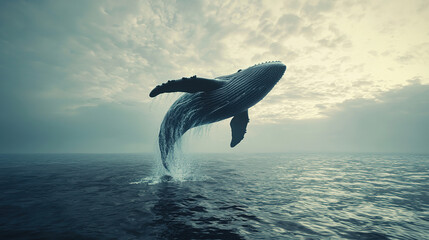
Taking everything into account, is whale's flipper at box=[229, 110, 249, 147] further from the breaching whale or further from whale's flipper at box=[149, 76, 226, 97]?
whale's flipper at box=[149, 76, 226, 97]

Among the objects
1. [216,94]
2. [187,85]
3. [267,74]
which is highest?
[267,74]

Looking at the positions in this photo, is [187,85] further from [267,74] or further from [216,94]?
[267,74]

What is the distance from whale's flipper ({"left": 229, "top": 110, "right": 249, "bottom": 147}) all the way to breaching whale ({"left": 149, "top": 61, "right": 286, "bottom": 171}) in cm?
228

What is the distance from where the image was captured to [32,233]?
5012 mm

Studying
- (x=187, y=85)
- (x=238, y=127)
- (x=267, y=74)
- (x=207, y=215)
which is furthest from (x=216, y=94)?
(x=207, y=215)

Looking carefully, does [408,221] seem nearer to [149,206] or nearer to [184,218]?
[184,218]

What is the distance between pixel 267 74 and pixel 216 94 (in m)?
2.33

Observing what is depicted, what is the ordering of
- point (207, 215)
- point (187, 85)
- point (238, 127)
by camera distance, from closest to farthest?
point (207, 215) → point (187, 85) → point (238, 127)

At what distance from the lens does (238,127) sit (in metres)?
11.5

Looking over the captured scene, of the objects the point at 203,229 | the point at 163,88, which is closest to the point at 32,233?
the point at 203,229

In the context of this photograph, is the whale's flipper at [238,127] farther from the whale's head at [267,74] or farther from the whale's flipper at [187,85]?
the whale's flipper at [187,85]

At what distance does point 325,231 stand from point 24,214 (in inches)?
377

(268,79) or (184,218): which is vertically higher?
(268,79)

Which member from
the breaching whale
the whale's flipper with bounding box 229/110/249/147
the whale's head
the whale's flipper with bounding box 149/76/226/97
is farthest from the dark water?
the whale's head
